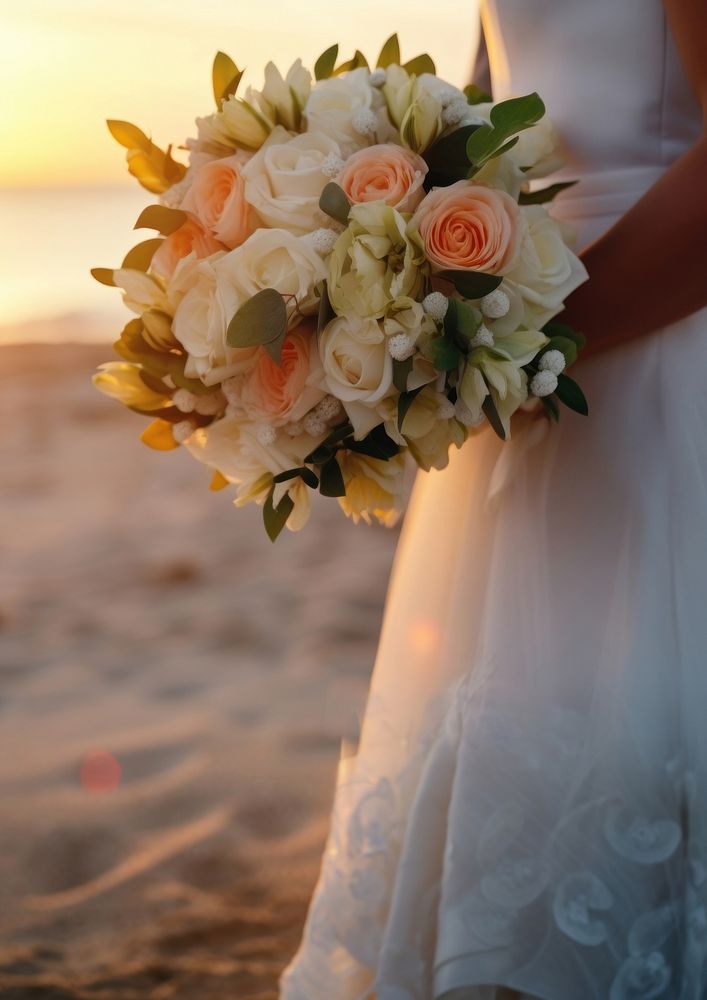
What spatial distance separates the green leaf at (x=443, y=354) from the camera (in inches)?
48.4

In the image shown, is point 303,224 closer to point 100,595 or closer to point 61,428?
point 100,595

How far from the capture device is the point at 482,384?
1.25 m

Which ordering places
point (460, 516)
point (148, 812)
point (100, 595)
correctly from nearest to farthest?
point (460, 516)
point (148, 812)
point (100, 595)

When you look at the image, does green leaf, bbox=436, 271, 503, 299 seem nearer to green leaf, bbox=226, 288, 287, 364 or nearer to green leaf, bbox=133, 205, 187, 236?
green leaf, bbox=226, 288, 287, 364

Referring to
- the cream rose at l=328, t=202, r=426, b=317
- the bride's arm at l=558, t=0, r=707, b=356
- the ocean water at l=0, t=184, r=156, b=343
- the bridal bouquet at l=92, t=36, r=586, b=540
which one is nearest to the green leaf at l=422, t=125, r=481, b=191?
the bridal bouquet at l=92, t=36, r=586, b=540

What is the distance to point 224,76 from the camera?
144cm

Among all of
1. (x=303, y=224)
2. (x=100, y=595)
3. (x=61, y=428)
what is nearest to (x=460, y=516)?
(x=303, y=224)

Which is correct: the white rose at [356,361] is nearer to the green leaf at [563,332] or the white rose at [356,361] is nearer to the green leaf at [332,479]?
the green leaf at [332,479]

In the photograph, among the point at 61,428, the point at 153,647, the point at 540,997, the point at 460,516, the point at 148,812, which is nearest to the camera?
the point at 540,997

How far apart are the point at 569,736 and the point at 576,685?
7cm

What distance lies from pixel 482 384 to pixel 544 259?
0.19m

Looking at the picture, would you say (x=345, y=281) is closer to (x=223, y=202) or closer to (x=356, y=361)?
(x=356, y=361)

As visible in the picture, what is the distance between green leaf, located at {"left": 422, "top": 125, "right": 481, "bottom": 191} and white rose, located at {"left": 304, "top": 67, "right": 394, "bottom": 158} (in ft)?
0.24

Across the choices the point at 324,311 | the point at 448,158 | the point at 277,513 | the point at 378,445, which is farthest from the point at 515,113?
the point at 277,513
